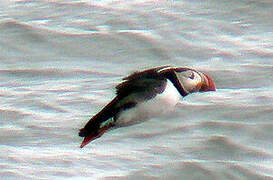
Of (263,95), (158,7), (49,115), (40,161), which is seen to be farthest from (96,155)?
(158,7)

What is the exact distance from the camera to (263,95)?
8023mm

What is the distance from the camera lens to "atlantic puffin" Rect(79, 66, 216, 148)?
6617 millimetres

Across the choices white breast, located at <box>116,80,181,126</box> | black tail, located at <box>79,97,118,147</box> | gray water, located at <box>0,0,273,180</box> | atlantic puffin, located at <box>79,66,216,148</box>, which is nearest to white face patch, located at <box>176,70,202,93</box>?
atlantic puffin, located at <box>79,66,216,148</box>

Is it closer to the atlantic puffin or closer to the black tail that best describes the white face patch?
the atlantic puffin

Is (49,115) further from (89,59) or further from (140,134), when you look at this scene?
(89,59)

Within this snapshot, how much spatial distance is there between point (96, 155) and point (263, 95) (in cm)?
175

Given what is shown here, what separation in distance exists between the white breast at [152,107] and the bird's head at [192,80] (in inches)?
5.2

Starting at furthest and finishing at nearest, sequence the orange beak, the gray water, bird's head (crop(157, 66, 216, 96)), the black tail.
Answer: the orange beak, bird's head (crop(157, 66, 216, 96)), the gray water, the black tail

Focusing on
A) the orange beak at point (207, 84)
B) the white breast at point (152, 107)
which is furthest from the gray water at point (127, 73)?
the white breast at point (152, 107)

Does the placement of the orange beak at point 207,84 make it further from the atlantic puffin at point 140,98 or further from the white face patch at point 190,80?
the atlantic puffin at point 140,98

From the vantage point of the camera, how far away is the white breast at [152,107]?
22.3ft

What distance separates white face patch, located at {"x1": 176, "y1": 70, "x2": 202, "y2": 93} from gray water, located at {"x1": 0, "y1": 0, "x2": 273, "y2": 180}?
0.26 metres

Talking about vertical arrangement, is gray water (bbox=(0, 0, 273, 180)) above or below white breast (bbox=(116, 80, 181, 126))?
below

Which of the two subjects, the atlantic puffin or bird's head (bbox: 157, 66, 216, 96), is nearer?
the atlantic puffin
